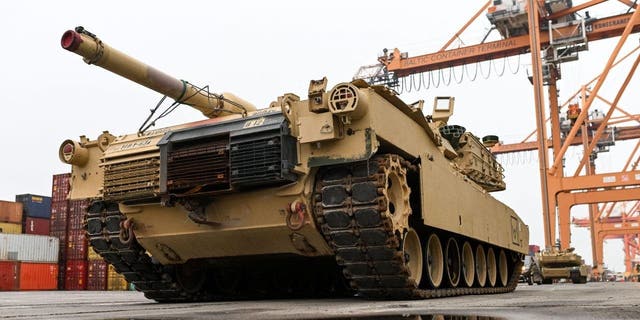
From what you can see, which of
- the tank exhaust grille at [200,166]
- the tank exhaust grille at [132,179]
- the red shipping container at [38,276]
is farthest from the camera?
the red shipping container at [38,276]

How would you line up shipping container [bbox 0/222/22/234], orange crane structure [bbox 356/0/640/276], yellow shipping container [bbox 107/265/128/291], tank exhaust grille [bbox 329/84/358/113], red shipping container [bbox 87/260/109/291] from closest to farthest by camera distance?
tank exhaust grille [bbox 329/84/358/113], orange crane structure [bbox 356/0/640/276], yellow shipping container [bbox 107/265/128/291], red shipping container [bbox 87/260/109/291], shipping container [bbox 0/222/22/234]

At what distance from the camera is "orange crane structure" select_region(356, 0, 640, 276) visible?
120 ft

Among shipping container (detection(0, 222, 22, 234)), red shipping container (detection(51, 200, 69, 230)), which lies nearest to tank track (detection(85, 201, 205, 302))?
red shipping container (detection(51, 200, 69, 230))

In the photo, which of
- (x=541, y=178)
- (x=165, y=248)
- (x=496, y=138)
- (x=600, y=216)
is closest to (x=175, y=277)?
(x=165, y=248)

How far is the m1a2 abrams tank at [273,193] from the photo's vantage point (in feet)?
33.2

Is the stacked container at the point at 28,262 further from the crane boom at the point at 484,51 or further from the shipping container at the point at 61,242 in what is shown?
the crane boom at the point at 484,51

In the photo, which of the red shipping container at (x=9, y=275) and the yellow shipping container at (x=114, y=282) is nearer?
the red shipping container at (x=9, y=275)

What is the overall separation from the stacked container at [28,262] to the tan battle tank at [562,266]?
26745 millimetres

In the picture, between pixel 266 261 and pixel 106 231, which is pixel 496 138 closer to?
pixel 266 261

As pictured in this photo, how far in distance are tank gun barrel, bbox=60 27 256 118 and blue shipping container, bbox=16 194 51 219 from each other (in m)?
36.3

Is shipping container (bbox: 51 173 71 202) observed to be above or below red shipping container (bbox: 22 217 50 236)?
above

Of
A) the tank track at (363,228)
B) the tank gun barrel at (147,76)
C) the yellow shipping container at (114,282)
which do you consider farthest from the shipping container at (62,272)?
the tank track at (363,228)

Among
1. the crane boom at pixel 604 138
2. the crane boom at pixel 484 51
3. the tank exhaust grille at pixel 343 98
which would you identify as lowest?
the tank exhaust grille at pixel 343 98

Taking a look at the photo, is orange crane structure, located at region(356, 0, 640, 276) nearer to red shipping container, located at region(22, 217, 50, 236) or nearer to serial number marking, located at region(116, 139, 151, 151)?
red shipping container, located at region(22, 217, 50, 236)
